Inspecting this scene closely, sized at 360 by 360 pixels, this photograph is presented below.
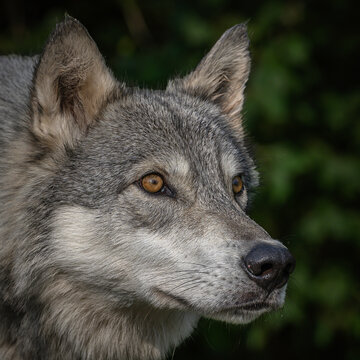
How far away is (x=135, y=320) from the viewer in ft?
14.4

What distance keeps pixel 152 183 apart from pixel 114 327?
3.14 feet

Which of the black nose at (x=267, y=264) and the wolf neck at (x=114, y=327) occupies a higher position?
→ the black nose at (x=267, y=264)

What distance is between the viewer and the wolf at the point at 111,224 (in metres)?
3.89

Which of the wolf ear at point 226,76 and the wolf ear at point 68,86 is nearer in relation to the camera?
the wolf ear at point 68,86

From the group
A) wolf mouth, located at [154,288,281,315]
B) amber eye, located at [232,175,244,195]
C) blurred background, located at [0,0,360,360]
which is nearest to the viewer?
wolf mouth, located at [154,288,281,315]

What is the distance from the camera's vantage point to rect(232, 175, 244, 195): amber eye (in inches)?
183

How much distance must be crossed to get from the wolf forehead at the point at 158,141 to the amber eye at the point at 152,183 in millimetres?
44

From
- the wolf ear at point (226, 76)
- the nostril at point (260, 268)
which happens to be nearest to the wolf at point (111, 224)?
the nostril at point (260, 268)

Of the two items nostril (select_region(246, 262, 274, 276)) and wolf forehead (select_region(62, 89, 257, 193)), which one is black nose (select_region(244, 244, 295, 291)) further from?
wolf forehead (select_region(62, 89, 257, 193))

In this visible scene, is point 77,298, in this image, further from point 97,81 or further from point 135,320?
point 97,81

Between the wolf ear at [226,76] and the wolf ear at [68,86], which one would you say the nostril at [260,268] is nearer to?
the wolf ear at [68,86]

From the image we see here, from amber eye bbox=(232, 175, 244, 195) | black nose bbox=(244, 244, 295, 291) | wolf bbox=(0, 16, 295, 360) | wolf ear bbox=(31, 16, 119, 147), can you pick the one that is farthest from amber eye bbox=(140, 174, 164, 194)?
black nose bbox=(244, 244, 295, 291)

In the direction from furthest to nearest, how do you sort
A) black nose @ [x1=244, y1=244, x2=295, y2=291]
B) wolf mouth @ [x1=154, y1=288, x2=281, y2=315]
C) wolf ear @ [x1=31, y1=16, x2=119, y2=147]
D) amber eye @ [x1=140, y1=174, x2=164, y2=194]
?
1. amber eye @ [x1=140, y1=174, x2=164, y2=194]
2. wolf ear @ [x1=31, y1=16, x2=119, y2=147]
3. wolf mouth @ [x1=154, y1=288, x2=281, y2=315]
4. black nose @ [x1=244, y1=244, x2=295, y2=291]

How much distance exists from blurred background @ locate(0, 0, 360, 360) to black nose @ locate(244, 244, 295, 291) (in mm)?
3204
